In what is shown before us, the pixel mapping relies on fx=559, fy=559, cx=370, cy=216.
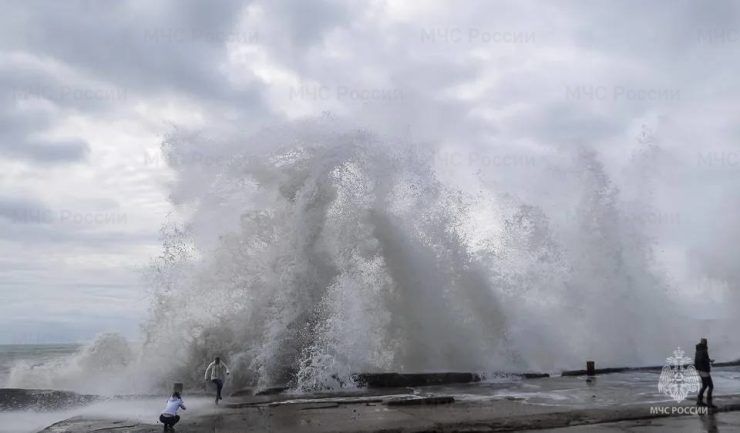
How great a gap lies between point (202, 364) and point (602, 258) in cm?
1588

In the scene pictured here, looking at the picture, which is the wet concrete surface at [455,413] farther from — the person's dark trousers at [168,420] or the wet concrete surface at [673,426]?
the person's dark trousers at [168,420]

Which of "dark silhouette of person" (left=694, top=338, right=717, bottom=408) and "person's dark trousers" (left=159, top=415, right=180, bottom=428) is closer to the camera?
"person's dark trousers" (left=159, top=415, right=180, bottom=428)

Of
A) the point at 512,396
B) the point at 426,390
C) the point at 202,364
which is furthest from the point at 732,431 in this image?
the point at 202,364

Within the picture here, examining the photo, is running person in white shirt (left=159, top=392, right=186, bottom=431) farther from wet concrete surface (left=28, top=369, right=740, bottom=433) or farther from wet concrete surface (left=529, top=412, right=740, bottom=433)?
wet concrete surface (left=529, top=412, right=740, bottom=433)

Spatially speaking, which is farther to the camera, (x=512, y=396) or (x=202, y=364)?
(x=202, y=364)

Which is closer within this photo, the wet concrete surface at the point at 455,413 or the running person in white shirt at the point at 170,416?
the wet concrete surface at the point at 455,413

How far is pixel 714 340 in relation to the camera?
24.4 m

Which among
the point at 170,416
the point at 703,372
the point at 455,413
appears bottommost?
the point at 455,413

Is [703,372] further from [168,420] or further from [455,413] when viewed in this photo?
[168,420]

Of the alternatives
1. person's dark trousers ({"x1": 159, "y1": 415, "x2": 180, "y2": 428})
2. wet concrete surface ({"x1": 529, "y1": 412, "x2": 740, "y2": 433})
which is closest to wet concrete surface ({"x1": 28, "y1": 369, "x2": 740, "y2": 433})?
wet concrete surface ({"x1": 529, "y1": 412, "x2": 740, "y2": 433})

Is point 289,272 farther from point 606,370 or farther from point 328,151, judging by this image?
point 606,370

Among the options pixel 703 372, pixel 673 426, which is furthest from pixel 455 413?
pixel 703 372

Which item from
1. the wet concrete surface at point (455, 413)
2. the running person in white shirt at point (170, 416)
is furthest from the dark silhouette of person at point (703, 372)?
the running person in white shirt at point (170, 416)

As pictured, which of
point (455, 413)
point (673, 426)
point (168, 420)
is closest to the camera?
point (673, 426)
